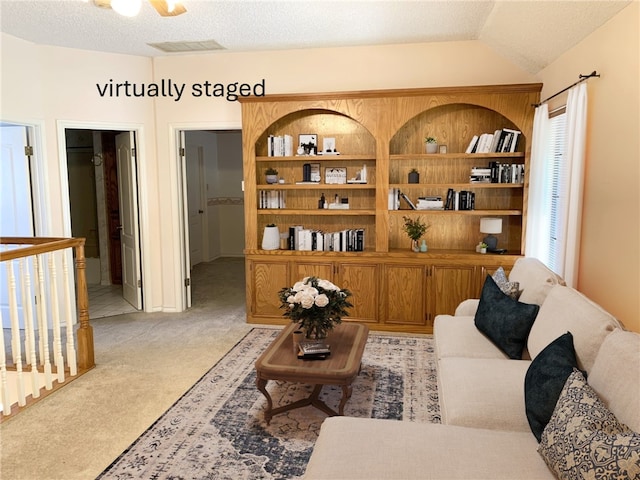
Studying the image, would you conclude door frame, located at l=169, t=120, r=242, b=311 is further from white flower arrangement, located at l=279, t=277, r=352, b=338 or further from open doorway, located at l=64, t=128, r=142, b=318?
white flower arrangement, located at l=279, t=277, r=352, b=338

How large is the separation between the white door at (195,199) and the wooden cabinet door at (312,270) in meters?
3.84

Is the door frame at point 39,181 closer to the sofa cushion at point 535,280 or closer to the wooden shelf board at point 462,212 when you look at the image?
the wooden shelf board at point 462,212

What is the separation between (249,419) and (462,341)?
1447mm

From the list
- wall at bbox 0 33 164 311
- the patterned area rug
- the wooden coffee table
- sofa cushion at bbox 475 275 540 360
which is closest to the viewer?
the patterned area rug

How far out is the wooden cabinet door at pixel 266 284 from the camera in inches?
194

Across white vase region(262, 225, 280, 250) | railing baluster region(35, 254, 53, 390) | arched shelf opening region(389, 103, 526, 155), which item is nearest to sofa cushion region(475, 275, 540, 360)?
arched shelf opening region(389, 103, 526, 155)

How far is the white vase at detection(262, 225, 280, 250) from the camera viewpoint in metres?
4.98

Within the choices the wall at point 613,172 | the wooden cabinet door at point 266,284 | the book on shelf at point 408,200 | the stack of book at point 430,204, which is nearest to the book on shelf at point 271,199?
the wooden cabinet door at point 266,284

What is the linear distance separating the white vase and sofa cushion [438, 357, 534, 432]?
2.56m

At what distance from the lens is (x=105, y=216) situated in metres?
6.71

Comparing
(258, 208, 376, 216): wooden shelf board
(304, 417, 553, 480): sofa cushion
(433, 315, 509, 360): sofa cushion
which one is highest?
(258, 208, 376, 216): wooden shelf board

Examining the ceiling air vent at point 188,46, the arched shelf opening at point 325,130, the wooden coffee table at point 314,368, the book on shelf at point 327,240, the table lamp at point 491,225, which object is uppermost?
the ceiling air vent at point 188,46

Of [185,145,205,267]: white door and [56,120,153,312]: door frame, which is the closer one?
[56,120,153,312]: door frame

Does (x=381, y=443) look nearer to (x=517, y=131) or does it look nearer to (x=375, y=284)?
(x=375, y=284)
